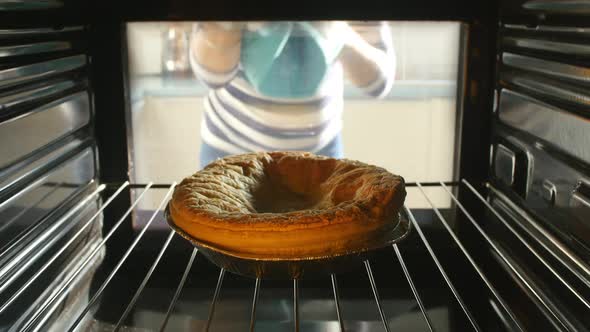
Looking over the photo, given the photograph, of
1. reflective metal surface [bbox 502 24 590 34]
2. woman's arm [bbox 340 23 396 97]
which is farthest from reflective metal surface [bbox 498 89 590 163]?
woman's arm [bbox 340 23 396 97]

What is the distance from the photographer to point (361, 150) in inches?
53.0

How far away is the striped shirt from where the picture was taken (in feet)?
4.21

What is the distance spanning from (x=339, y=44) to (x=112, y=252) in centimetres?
57

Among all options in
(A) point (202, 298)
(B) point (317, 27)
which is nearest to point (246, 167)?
(A) point (202, 298)

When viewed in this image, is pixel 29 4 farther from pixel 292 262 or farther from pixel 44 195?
pixel 292 262

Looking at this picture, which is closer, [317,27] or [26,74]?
[26,74]

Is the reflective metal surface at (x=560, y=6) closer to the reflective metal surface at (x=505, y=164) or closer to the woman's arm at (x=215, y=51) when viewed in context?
the reflective metal surface at (x=505, y=164)

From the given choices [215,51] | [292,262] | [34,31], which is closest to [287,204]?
[292,262]

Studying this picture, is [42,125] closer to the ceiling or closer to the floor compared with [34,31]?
closer to the floor

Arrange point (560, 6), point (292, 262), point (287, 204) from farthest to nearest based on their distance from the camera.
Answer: point (287, 204) < point (560, 6) < point (292, 262)

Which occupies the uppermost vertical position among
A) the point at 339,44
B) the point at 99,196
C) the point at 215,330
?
the point at 339,44

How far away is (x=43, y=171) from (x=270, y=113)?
18.2 inches

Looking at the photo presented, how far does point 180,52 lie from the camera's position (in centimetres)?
127

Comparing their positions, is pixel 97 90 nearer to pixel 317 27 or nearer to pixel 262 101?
pixel 262 101
